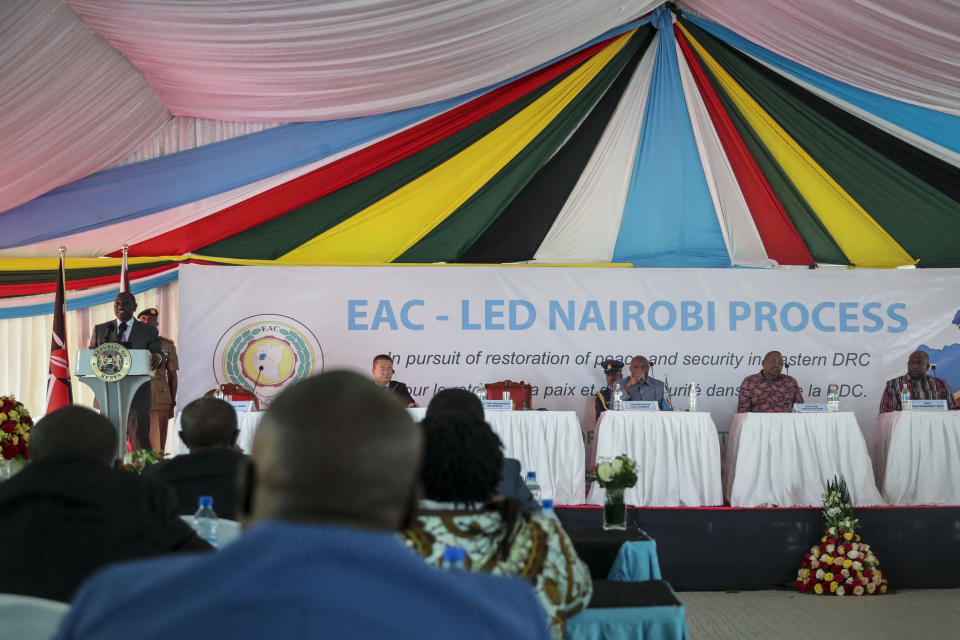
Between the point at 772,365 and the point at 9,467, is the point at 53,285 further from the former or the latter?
the point at 772,365

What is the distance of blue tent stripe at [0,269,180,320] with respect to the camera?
7.88 meters

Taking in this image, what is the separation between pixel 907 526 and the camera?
5.68 m

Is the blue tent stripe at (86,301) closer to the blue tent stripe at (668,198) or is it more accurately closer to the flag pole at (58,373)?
the flag pole at (58,373)

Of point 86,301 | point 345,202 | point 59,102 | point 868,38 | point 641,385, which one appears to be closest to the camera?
point 868,38

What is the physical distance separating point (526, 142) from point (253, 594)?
23.8 ft

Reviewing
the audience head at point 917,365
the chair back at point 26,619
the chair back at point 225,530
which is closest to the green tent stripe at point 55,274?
the chair back at point 225,530

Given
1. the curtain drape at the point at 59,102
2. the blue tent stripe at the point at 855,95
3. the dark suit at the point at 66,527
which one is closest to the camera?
the dark suit at the point at 66,527

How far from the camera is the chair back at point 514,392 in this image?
7238 millimetres

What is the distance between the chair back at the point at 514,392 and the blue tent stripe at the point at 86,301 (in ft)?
9.31

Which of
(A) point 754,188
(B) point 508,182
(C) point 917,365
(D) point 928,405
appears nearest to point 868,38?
(A) point 754,188

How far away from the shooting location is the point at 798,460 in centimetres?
664

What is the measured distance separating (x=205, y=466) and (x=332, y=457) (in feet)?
7.14

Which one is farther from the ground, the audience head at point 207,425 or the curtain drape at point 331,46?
the curtain drape at point 331,46

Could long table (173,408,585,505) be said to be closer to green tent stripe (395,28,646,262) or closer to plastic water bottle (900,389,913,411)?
green tent stripe (395,28,646,262)
